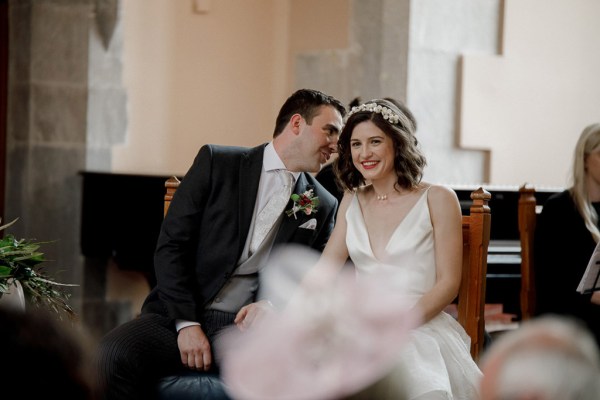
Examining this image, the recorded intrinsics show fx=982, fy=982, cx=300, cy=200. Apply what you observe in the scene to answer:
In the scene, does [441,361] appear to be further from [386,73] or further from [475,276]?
[386,73]

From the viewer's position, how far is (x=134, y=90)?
7.43 metres

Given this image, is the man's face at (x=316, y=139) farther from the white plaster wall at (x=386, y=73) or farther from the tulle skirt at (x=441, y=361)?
the white plaster wall at (x=386, y=73)

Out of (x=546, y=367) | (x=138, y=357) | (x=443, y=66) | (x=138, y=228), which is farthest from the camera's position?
(x=443, y=66)

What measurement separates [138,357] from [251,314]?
38cm

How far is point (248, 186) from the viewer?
3.50 m

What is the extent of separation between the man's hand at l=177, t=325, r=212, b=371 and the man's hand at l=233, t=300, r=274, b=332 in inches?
5.3

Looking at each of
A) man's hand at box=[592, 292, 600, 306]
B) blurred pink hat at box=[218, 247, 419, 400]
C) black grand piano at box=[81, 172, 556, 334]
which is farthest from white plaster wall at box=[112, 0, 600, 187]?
blurred pink hat at box=[218, 247, 419, 400]

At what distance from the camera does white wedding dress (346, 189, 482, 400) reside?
285 cm

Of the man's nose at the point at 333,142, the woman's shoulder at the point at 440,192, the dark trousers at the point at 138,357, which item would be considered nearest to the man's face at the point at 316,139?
the man's nose at the point at 333,142

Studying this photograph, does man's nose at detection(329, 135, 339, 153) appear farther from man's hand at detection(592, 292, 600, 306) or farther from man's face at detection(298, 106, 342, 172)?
man's hand at detection(592, 292, 600, 306)

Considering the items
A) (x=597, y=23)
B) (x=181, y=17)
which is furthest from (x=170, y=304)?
(x=597, y=23)

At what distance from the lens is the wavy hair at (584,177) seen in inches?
179

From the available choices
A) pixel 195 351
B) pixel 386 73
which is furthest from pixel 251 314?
pixel 386 73

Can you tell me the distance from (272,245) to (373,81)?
389 cm
